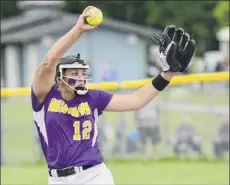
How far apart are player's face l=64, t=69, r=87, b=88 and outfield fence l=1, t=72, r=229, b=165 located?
950 cm

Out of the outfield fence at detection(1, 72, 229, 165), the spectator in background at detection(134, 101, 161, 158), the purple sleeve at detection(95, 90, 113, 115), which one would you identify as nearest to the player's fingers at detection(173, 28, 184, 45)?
the purple sleeve at detection(95, 90, 113, 115)

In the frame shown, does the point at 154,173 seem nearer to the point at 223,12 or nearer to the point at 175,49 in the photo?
the point at 175,49

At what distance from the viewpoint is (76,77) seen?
21.8ft

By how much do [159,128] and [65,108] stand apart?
10425 millimetres

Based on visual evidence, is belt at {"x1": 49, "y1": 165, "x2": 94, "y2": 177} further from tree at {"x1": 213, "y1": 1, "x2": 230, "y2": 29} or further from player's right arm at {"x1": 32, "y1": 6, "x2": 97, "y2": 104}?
tree at {"x1": 213, "y1": 1, "x2": 230, "y2": 29}

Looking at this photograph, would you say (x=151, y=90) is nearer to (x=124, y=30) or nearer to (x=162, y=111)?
(x=162, y=111)

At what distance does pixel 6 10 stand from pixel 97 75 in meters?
14.4

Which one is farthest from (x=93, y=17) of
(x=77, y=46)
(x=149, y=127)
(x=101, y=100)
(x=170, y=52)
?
(x=77, y=46)

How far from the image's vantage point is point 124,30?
32531mm

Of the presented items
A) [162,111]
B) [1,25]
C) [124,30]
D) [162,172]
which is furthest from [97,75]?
[162,172]

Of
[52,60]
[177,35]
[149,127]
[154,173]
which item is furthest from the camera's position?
[149,127]

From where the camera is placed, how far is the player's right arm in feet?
19.5

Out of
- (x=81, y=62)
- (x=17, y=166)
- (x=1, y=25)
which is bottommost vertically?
(x=17, y=166)

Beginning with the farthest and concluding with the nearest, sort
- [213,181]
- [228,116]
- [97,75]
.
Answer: [97,75] → [228,116] → [213,181]
